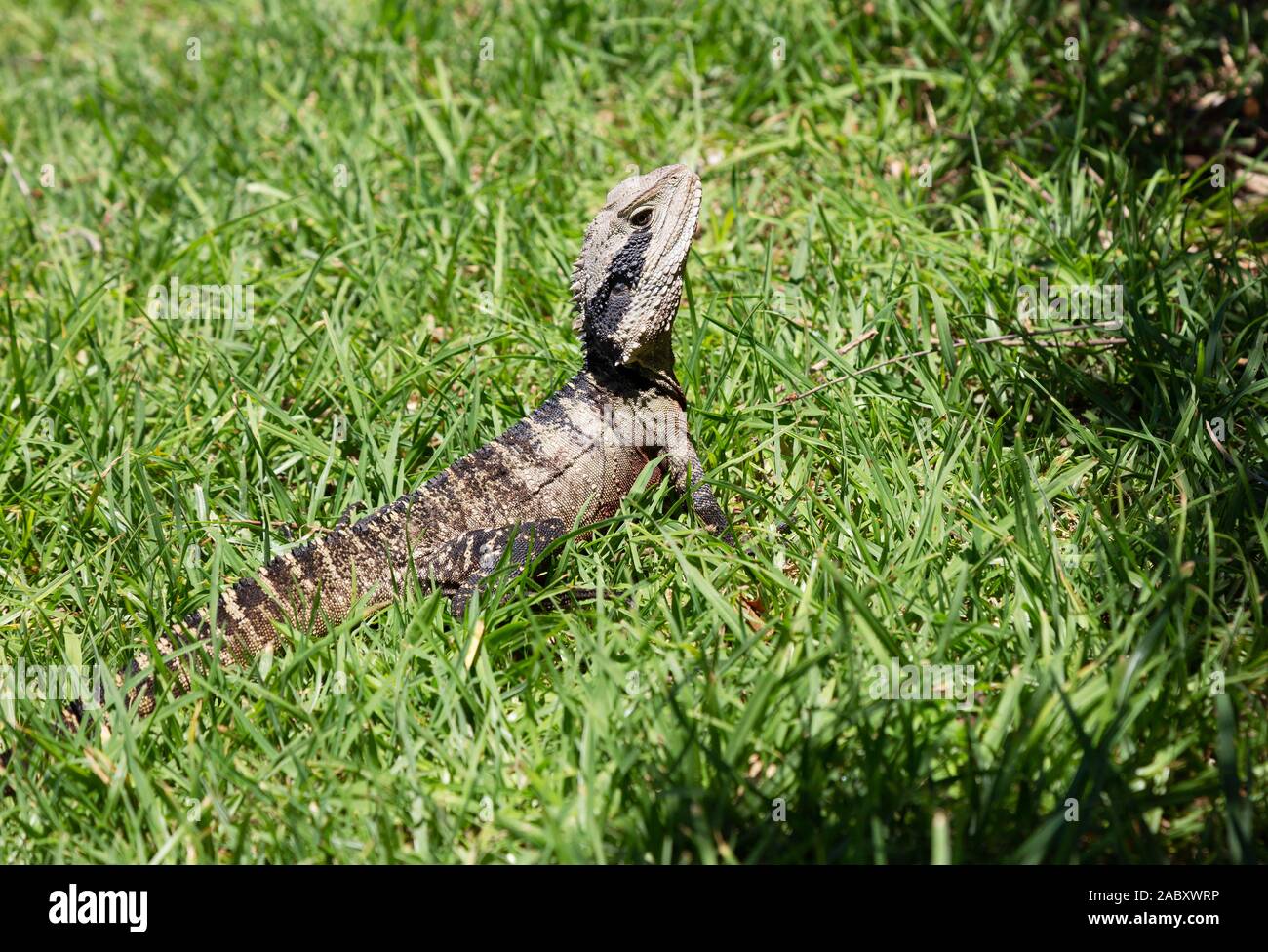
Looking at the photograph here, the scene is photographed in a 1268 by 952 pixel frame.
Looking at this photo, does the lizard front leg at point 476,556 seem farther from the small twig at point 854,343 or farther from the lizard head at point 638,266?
the small twig at point 854,343

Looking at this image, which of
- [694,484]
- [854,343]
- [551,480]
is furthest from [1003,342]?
[551,480]

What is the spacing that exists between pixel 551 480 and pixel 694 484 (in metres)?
0.51

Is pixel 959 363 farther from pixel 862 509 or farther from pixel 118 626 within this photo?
pixel 118 626

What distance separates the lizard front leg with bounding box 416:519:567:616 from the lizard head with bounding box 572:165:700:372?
73cm

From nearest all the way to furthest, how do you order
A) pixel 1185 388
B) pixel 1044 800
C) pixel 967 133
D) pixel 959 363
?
1. pixel 1044 800
2. pixel 1185 388
3. pixel 959 363
4. pixel 967 133

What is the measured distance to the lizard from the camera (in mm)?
3553

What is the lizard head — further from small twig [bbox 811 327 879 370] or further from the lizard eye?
small twig [bbox 811 327 879 370]

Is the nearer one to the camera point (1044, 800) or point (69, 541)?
point (1044, 800)

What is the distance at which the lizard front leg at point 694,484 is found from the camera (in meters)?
3.78

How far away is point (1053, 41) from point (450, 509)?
13.4 feet

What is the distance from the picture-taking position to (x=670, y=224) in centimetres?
402

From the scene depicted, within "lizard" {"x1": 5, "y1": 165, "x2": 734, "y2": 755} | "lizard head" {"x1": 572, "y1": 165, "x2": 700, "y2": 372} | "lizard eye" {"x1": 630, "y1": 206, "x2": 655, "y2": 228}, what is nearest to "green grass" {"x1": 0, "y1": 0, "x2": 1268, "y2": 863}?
"lizard" {"x1": 5, "y1": 165, "x2": 734, "y2": 755}

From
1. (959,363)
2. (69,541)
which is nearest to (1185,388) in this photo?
(959,363)

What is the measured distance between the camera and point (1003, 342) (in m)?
4.36
